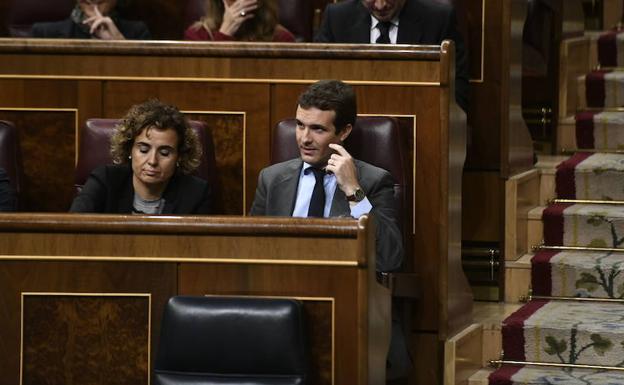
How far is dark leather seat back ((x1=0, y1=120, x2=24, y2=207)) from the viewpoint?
188 cm

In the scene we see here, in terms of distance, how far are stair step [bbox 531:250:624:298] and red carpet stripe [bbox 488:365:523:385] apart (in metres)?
Result: 0.21

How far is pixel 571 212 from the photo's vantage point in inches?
87.9

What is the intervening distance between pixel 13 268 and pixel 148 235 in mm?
149

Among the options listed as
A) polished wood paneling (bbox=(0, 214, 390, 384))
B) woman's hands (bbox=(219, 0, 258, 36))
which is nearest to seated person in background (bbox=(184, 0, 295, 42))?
woman's hands (bbox=(219, 0, 258, 36))

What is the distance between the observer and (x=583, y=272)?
2.14 m

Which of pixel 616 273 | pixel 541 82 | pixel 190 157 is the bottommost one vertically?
pixel 616 273

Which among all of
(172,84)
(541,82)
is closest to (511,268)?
(541,82)

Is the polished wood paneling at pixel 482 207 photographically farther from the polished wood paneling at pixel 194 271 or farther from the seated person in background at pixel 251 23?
the polished wood paneling at pixel 194 271

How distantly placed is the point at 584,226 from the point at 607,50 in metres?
0.55

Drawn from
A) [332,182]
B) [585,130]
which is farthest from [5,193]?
[585,130]

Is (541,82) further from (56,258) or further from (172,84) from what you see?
(56,258)

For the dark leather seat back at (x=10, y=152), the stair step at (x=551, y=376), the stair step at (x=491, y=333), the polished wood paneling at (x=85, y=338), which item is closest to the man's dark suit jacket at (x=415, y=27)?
the stair step at (x=491, y=333)

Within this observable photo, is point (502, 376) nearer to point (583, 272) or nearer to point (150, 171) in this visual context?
point (583, 272)

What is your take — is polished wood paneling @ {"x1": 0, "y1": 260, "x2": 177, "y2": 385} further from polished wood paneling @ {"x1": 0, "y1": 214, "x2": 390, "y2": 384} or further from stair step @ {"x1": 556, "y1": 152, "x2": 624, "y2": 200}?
stair step @ {"x1": 556, "y1": 152, "x2": 624, "y2": 200}
